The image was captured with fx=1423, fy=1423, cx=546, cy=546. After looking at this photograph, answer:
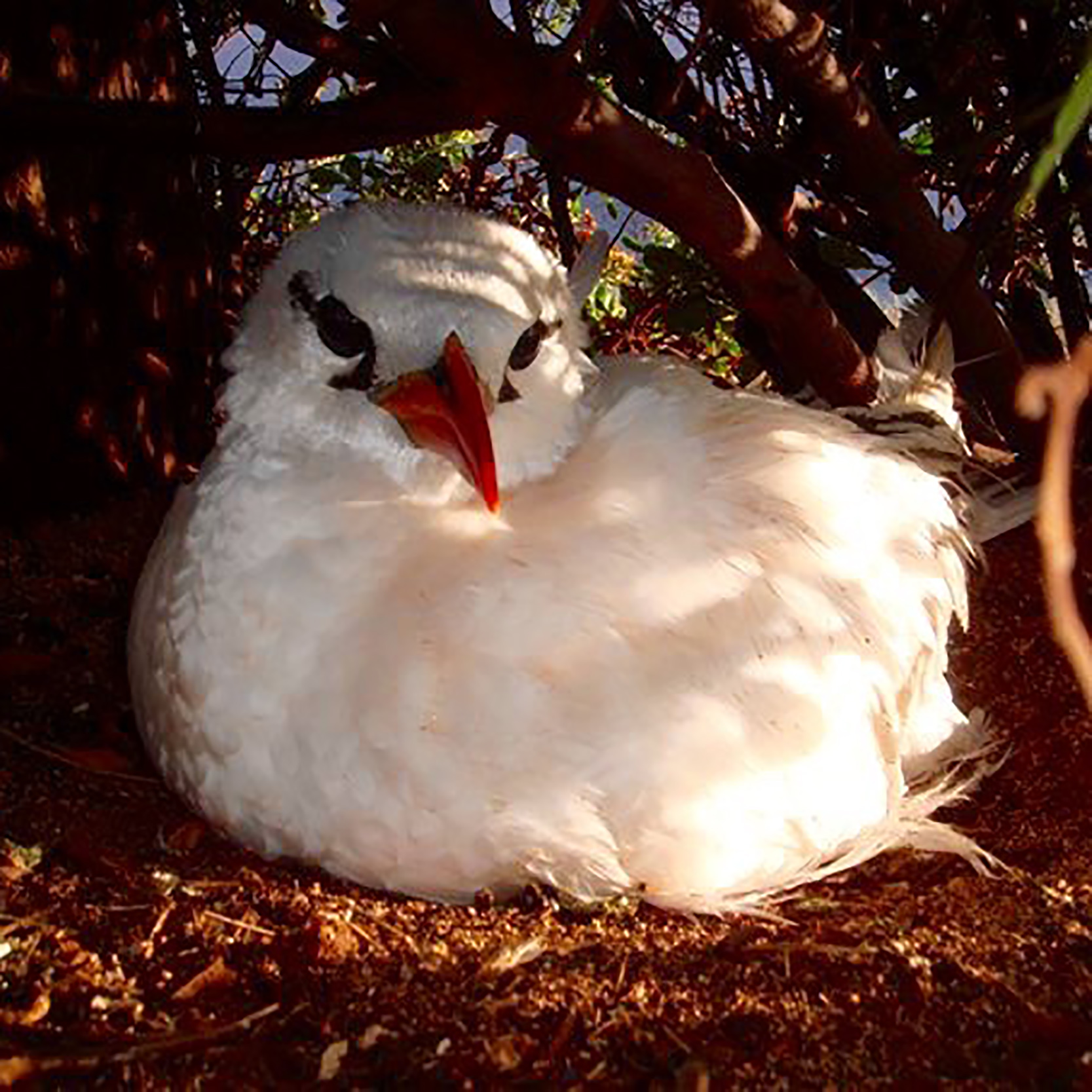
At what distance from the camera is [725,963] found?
1.78m

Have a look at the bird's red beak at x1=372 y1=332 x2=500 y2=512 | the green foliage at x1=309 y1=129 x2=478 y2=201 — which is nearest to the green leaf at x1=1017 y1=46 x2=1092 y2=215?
the bird's red beak at x1=372 y1=332 x2=500 y2=512

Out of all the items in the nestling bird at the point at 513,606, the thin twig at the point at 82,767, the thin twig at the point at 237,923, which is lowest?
the thin twig at the point at 82,767

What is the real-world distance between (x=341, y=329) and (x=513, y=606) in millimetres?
531

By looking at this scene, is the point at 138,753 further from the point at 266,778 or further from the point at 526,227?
the point at 526,227

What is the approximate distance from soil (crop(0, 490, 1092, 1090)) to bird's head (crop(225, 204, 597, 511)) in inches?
24.8

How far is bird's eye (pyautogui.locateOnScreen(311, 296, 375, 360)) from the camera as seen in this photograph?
216cm

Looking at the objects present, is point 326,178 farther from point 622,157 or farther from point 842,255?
point 622,157

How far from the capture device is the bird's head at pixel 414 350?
207cm

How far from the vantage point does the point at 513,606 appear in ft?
6.53

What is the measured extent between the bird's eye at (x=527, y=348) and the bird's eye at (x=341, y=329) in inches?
9.0

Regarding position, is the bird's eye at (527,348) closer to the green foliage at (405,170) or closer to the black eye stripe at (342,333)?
the black eye stripe at (342,333)

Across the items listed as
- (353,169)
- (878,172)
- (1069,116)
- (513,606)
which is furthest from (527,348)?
(353,169)

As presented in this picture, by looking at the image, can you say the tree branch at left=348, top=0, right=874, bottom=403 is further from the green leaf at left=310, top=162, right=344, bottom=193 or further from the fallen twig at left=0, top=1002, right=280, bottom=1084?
the green leaf at left=310, top=162, right=344, bottom=193

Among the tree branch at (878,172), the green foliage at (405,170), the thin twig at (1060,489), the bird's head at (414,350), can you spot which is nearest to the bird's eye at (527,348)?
the bird's head at (414,350)
